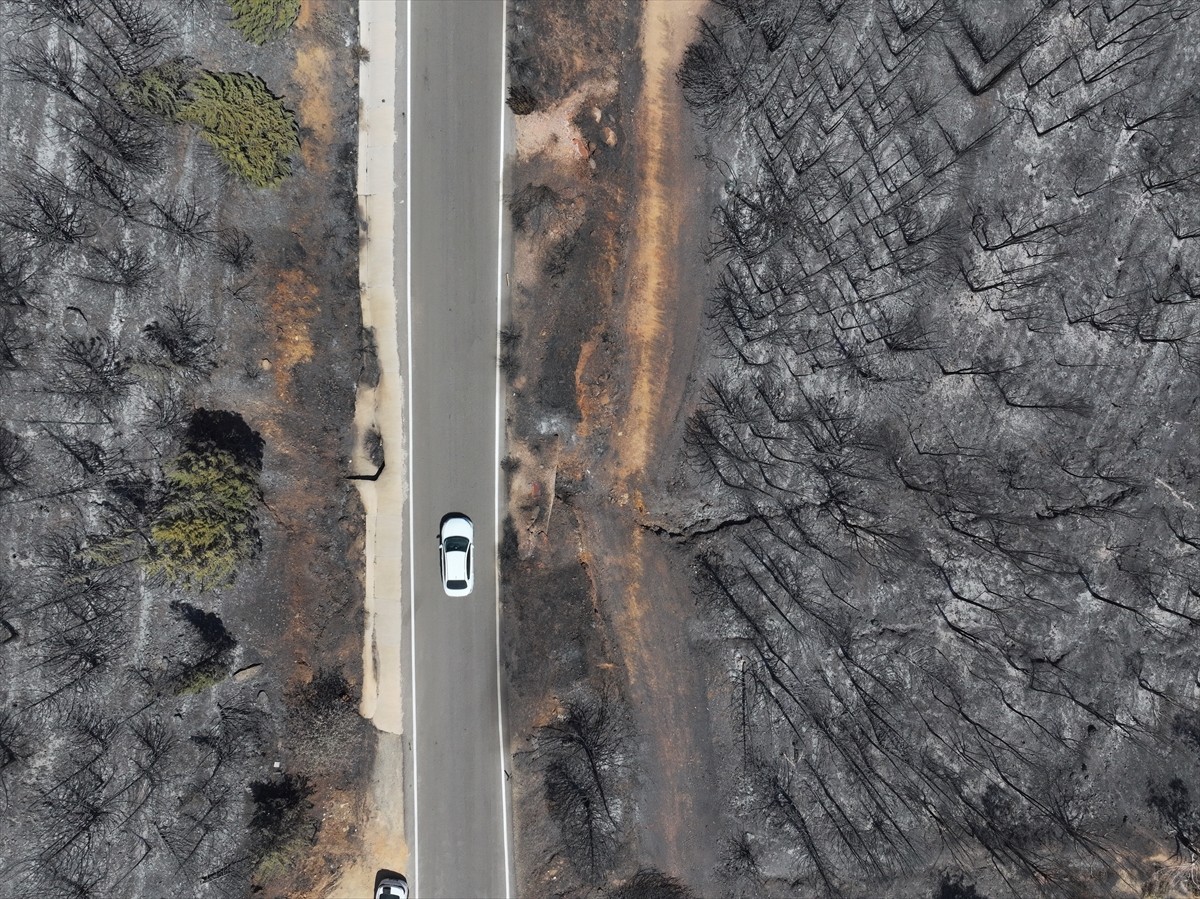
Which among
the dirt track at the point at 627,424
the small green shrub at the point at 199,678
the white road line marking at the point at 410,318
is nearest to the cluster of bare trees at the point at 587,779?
the dirt track at the point at 627,424

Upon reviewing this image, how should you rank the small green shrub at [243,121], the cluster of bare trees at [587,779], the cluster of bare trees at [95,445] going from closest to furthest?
the cluster of bare trees at [95,445] → the small green shrub at [243,121] → the cluster of bare trees at [587,779]

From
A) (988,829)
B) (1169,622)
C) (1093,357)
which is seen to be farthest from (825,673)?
(1093,357)

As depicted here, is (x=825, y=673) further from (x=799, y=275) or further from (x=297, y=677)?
(x=297, y=677)

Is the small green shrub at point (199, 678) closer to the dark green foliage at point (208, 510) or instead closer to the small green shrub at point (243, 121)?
the dark green foliage at point (208, 510)

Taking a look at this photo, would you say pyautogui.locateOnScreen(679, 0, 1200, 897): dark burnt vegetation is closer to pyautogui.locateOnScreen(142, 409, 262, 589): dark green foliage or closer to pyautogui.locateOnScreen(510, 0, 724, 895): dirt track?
pyautogui.locateOnScreen(510, 0, 724, 895): dirt track

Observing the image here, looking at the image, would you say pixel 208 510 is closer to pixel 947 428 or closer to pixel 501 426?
pixel 501 426

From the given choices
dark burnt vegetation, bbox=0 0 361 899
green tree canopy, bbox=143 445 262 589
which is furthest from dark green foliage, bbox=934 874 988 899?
green tree canopy, bbox=143 445 262 589
